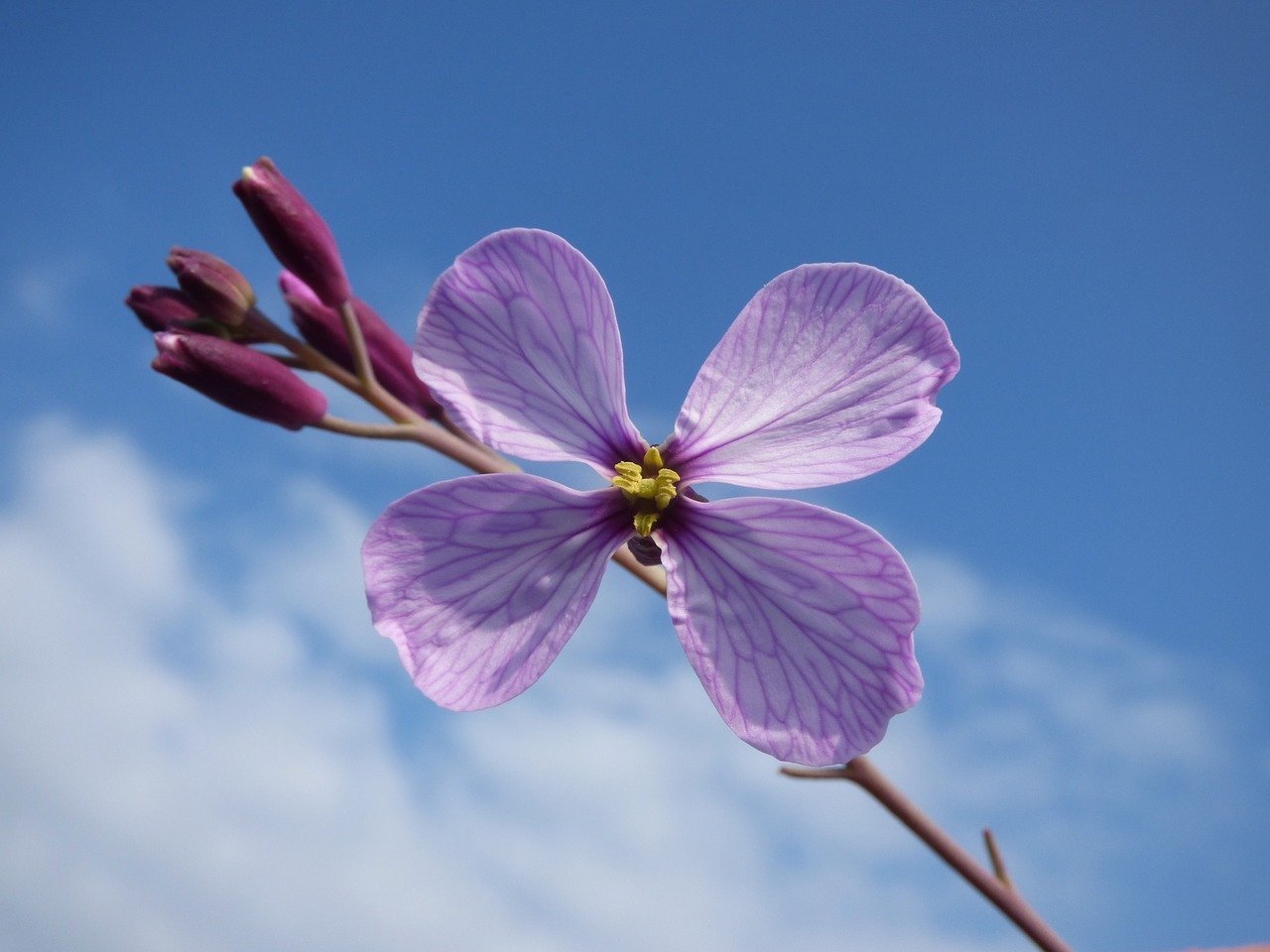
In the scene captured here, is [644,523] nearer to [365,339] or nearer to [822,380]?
[822,380]

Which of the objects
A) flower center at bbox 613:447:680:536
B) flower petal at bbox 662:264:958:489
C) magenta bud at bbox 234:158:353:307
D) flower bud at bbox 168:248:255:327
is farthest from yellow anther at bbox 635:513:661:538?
flower bud at bbox 168:248:255:327

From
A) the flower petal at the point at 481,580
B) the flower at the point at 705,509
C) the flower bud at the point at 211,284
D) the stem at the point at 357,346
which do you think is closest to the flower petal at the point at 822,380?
the flower at the point at 705,509


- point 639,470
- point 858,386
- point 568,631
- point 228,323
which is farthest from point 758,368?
point 228,323

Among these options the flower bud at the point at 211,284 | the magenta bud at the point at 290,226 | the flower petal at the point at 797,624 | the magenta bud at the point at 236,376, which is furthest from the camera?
the flower bud at the point at 211,284

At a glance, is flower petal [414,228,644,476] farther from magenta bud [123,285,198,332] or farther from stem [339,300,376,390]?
magenta bud [123,285,198,332]

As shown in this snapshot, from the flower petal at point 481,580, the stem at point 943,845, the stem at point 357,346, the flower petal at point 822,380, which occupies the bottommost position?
the flower petal at point 481,580

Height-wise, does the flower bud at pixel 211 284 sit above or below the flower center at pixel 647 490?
above

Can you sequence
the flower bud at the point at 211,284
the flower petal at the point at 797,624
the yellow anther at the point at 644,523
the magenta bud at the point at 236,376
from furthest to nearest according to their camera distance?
the flower bud at the point at 211,284 < the magenta bud at the point at 236,376 < the yellow anther at the point at 644,523 < the flower petal at the point at 797,624

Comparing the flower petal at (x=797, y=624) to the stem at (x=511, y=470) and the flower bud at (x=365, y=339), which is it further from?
the flower bud at (x=365, y=339)

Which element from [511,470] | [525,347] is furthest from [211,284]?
[525,347]
